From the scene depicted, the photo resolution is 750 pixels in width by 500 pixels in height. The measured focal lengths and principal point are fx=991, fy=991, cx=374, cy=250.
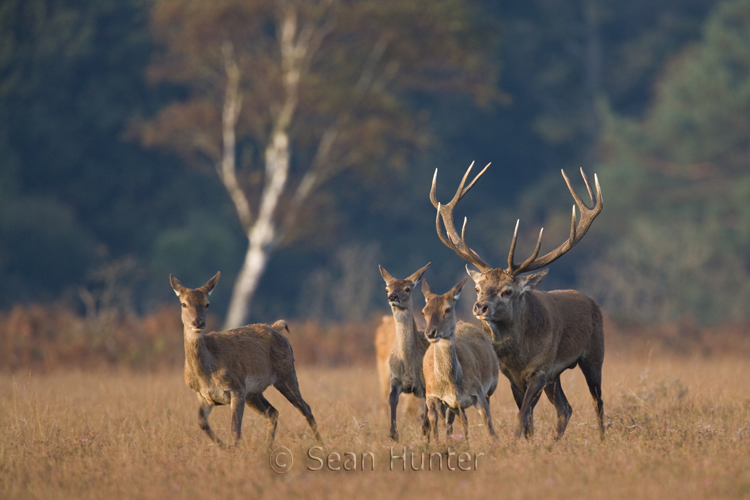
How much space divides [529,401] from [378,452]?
52.1 inches

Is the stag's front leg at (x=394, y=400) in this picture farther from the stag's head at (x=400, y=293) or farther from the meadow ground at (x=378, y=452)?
the stag's head at (x=400, y=293)

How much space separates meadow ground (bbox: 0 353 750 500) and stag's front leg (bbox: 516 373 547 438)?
13 centimetres

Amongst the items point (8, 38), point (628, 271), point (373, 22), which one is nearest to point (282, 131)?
point (373, 22)

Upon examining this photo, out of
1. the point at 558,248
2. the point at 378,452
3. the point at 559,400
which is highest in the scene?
the point at 558,248

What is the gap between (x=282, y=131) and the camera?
21.9 metres

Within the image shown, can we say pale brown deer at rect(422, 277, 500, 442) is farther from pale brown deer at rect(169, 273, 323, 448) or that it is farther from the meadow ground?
pale brown deer at rect(169, 273, 323, 448)

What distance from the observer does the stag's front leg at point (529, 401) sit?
25.7 ft

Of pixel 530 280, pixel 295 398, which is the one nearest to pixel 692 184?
pixel 530 280

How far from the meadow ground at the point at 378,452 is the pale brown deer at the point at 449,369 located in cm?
27

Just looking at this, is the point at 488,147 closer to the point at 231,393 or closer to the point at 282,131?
the point at 282,131

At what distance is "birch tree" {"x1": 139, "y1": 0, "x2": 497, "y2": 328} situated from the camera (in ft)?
71.3

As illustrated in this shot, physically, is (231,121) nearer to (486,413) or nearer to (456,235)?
A: (456,235)

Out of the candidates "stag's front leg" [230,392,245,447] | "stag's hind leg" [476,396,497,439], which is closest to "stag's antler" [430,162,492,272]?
"stag's hind leg" [476,396,497,439]

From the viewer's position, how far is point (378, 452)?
7.43 meters
